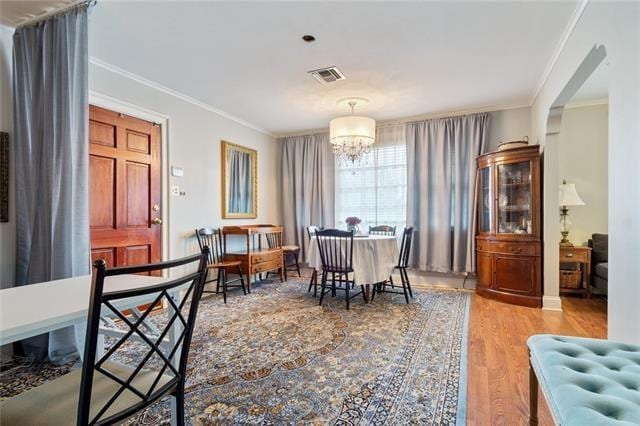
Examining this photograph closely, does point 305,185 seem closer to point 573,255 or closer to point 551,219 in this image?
point 551,219

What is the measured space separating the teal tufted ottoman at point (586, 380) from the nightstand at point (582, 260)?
310 cm

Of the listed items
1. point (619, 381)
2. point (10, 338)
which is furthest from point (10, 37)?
point (619, 381)

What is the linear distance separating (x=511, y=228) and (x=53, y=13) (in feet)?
15.7

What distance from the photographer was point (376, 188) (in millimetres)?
5164

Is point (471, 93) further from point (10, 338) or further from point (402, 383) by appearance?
point (10, 338)

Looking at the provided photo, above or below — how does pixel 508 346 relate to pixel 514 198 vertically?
below

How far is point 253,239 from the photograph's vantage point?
→ 203 inches

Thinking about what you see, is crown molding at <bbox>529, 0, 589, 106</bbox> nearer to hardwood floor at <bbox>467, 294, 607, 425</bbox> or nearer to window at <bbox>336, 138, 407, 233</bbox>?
window at <bbox>336, 138, 407, 233</bbox>

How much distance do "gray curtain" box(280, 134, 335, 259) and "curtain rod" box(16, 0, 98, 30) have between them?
366 cm

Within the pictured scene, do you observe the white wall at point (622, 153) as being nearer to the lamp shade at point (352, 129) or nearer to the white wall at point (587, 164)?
the lamp shade at point (352, 129)

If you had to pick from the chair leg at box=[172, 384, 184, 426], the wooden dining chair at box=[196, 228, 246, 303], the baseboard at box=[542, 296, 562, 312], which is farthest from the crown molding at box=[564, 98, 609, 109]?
the chair leg at box=[172, 384, 184, 426]

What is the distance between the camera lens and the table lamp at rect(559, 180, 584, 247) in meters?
3.90

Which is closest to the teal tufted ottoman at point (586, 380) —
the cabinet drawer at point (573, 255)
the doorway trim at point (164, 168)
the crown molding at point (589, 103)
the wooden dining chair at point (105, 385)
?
the wooden dining chair at point (105, 385)

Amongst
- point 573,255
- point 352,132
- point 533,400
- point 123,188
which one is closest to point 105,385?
point 533,400
